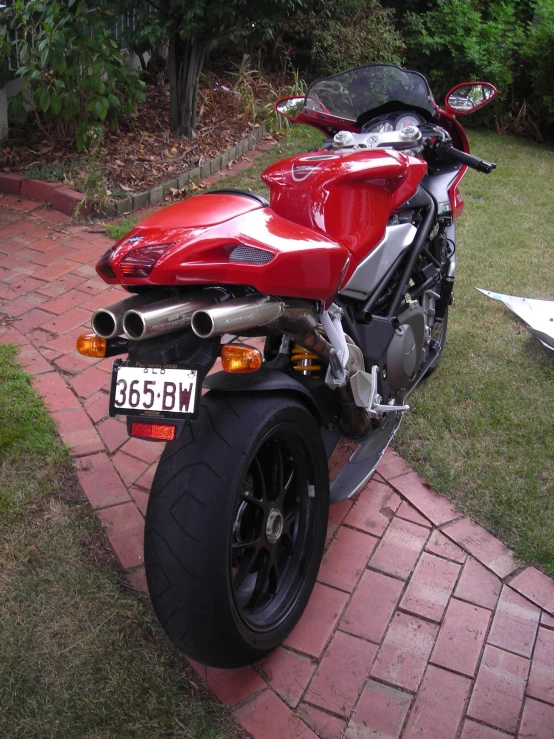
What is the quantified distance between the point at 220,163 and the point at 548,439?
13.4 feet

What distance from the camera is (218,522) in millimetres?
1935

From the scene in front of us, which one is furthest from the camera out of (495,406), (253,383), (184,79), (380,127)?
(184,79)

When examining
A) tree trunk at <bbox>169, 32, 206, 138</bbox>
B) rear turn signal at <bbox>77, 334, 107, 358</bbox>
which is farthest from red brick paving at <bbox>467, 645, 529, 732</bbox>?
tree trunk at <bbox>169, 32, 206, 138</bbox>

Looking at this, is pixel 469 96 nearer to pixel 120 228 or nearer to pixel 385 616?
pixel 385 616

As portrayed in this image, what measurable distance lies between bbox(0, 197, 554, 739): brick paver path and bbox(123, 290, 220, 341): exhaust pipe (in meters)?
1.09

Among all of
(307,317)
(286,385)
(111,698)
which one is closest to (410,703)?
(111,698)

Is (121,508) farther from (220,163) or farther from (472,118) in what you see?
(472,118)

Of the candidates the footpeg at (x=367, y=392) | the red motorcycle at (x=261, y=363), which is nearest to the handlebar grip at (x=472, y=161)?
the red motorcycle at (x=261, y=363)

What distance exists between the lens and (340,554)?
280 centimetres

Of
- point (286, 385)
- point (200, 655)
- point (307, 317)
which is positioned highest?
point (307, 317)

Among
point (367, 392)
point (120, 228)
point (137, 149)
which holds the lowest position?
point (120, 228)

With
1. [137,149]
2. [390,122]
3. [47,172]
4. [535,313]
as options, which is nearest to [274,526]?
[390,122]

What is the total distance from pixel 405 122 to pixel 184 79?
361 cm

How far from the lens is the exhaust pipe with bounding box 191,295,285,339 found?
1780 mm
